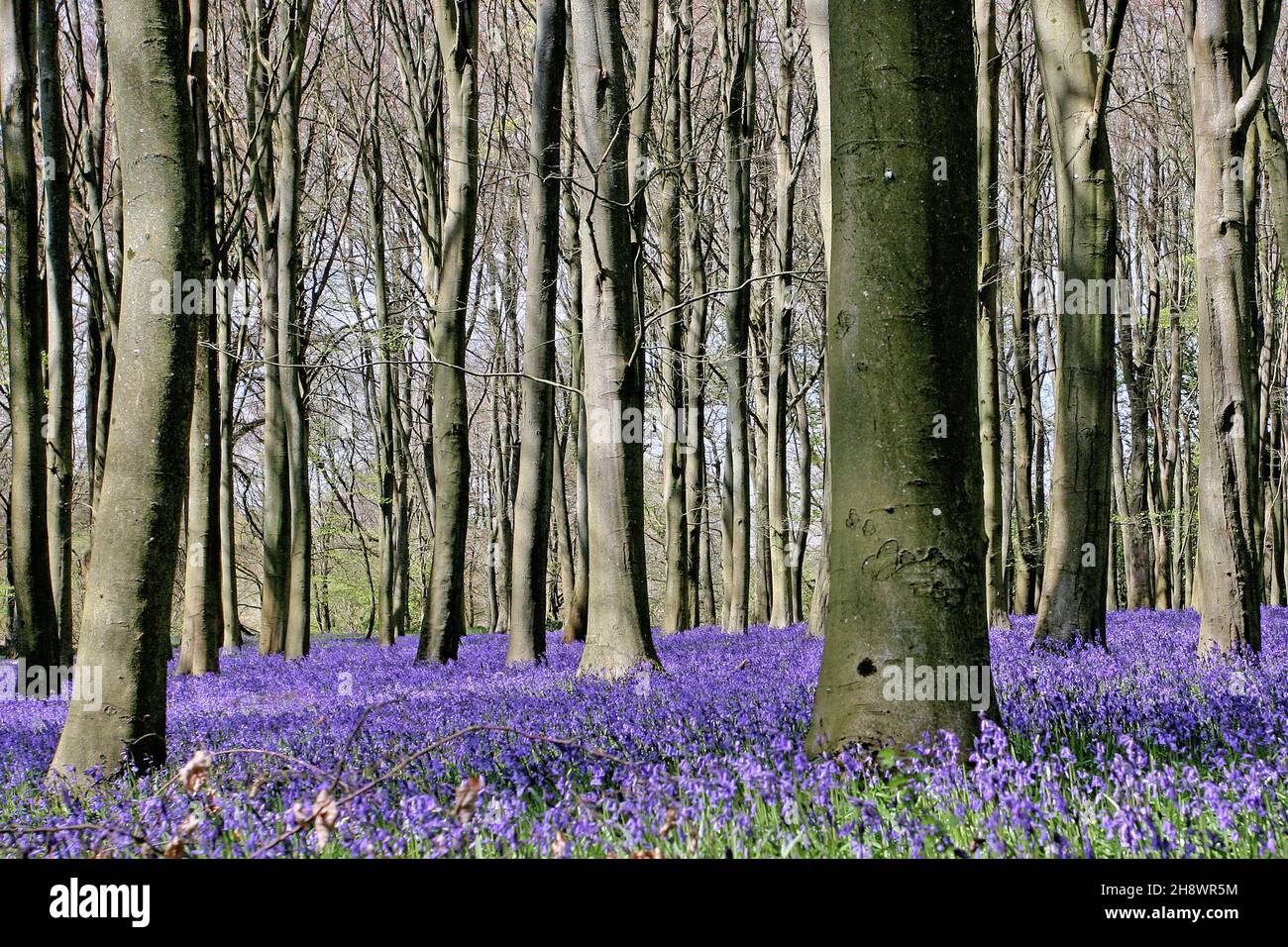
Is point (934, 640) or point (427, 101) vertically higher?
point (427, 101)

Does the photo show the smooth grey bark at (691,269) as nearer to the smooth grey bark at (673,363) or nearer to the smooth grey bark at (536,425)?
the smooth grey bark at (673,363)

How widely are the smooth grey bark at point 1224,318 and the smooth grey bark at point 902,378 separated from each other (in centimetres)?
462

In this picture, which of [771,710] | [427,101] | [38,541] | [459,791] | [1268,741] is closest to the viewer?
[459,791]

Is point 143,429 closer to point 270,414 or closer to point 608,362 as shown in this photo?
point 608,362

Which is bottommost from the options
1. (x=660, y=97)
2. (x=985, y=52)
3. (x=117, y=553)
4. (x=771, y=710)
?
(x=771, y=710)

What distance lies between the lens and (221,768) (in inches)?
178

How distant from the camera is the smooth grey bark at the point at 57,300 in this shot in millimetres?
9867

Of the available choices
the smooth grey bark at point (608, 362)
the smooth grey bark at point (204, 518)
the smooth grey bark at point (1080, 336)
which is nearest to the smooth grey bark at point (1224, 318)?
the smooth grey bark at point (1080, 336)

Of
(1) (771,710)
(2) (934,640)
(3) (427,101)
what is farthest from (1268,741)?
(3) (427,101)
